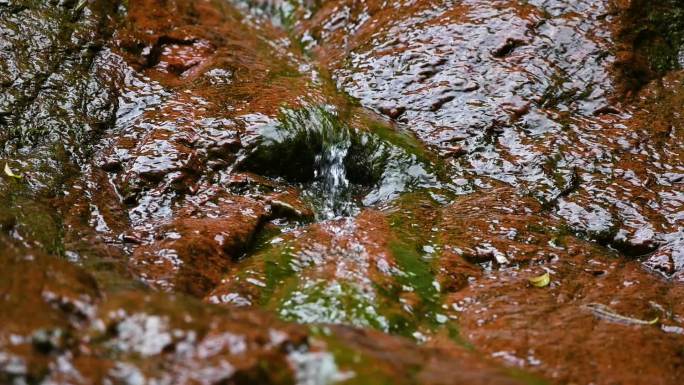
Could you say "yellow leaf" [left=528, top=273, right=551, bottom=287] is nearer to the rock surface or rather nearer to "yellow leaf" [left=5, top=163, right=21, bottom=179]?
the rock surface

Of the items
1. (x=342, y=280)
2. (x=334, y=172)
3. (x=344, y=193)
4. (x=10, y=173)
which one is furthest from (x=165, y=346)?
(x=334, y=172)

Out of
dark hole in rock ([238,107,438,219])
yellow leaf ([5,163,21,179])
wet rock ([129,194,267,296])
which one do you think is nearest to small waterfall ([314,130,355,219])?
dark hole in rock ([238,107,438,219])

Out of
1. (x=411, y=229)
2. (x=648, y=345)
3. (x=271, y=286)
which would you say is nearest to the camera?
(x=648, y=345)

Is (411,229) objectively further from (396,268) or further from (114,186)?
(114,186)

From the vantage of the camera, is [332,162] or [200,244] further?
[332,162]

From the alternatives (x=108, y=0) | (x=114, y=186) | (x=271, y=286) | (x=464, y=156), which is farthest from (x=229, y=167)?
(x=108, y=0)

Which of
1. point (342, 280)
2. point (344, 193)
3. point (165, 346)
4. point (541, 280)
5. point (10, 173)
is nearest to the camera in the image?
point (165, 346)

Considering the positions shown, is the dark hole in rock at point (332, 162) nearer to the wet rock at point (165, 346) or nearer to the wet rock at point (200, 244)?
the wet rock at point (200, 244)

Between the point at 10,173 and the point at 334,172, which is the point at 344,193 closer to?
the point at 334,172
